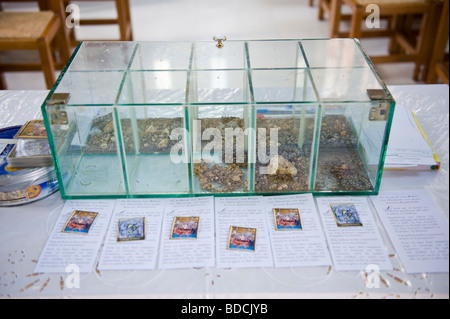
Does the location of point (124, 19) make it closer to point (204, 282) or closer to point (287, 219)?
point (287, 219)

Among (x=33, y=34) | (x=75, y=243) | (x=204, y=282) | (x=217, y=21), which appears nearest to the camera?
(x=204, y=282)

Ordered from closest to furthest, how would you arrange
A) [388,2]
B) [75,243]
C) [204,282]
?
[204,282] < [75,243] < [388,2]

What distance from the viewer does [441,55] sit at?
2.83m

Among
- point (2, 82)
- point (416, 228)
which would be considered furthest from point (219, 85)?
point (2, 82)

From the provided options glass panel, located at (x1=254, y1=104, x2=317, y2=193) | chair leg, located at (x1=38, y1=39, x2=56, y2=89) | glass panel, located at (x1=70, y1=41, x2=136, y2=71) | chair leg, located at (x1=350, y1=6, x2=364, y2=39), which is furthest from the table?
chair leg, located at (x1=350, y1=6, x2=364, y2=39)

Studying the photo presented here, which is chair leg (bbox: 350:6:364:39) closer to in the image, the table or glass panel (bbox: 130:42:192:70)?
glass panel (bbox: 130:42:192:70)

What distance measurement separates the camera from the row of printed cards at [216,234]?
1204 millimetres

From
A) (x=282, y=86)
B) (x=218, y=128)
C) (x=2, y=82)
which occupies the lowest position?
(x=2, y=82)

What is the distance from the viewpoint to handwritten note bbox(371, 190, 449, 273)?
1.19 meters

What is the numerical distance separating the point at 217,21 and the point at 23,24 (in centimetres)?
160

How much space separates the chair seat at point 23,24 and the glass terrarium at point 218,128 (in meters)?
1.19

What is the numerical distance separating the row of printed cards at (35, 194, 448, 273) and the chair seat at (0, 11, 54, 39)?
1460 millimetres
